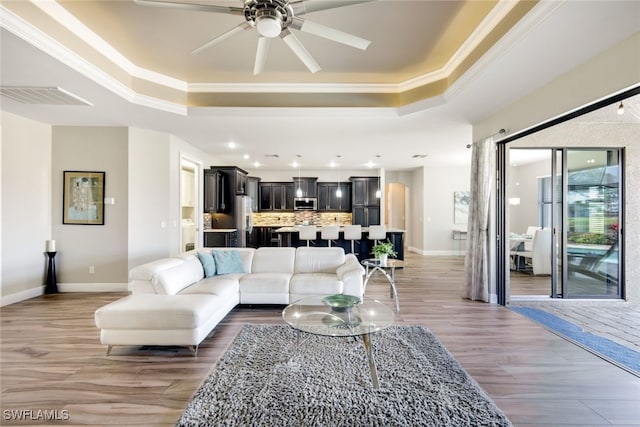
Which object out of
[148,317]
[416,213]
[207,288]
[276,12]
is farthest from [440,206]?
[148,317]

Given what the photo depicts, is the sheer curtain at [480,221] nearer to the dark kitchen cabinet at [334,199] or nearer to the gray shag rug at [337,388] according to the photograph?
the gray shag rug at [337,388]

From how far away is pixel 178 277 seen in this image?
11.4 feet

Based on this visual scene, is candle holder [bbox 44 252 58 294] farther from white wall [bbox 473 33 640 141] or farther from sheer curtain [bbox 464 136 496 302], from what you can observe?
white wall [bbox 473 33 640 141]

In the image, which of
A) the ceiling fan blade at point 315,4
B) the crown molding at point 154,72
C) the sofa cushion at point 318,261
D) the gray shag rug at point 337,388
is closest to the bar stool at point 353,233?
the sofa cushion at point 318,261

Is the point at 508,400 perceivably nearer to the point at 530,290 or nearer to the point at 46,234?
the point at 530,290

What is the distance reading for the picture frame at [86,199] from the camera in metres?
4.90

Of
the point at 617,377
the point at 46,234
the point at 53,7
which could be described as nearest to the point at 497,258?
the point at 617,377

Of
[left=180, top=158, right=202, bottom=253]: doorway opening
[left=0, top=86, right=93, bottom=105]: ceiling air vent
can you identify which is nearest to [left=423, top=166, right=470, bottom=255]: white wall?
[left=180, top=158, right=202, bottom=253]: doorway opening

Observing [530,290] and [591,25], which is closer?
[591,25]

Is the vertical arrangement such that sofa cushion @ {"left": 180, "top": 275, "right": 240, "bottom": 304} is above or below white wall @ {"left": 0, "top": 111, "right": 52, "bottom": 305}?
below

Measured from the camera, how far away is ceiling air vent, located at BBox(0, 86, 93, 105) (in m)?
3.37

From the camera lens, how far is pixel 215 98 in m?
4.28

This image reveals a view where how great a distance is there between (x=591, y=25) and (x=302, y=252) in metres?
3.94

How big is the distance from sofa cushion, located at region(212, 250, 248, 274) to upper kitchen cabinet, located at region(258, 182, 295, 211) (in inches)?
212
